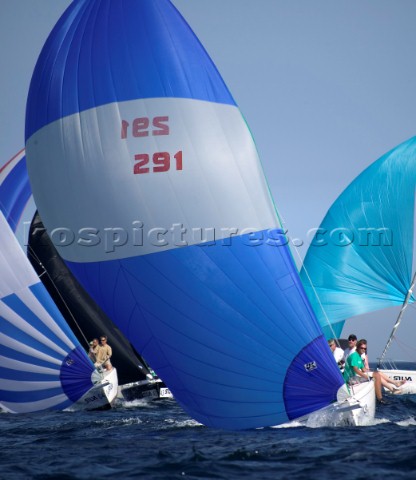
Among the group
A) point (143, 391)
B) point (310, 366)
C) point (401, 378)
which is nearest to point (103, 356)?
point (143, 391)

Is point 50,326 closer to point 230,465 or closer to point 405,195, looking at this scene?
point 230,465

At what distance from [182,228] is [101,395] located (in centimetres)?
702

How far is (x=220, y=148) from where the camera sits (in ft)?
37.1

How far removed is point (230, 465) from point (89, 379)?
24.0ft

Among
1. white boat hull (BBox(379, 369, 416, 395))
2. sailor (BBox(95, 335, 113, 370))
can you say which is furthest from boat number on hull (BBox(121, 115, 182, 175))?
white boat hull (BBox(379, 369, 416, 395))

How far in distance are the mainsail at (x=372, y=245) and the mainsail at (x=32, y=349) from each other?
1021 centimetres

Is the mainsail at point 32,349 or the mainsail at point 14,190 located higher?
the mainsail at point 14,190

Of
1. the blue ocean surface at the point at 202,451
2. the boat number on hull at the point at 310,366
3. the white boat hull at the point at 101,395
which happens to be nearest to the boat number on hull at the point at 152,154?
the boat number on hull at the point at 310,366

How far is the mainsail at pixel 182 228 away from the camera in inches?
433

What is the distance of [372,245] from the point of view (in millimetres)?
24281

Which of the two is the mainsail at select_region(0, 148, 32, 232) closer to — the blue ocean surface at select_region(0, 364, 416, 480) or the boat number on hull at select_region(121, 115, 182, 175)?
the blue ocean surface at select_region(0, 364, 416, 480)

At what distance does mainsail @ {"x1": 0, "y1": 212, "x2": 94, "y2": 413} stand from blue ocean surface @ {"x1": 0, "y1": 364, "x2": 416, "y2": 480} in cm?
136

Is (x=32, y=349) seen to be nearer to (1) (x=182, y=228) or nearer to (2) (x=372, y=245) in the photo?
(1) (x=182, y=228)

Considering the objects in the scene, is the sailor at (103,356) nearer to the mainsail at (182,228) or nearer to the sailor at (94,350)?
the sailor at (94,350)
